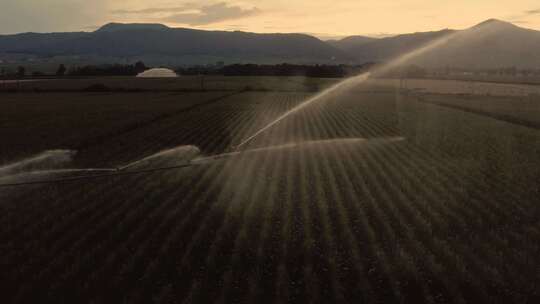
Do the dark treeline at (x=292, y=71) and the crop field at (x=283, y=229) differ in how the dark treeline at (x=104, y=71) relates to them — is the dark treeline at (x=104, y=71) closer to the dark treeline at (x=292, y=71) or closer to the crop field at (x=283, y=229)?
the dark treeline at (x=292, y=71)

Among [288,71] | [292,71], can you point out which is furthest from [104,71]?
[292,71]

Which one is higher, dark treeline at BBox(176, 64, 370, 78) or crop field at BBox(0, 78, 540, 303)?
dark treeline at BBox(176, 64, 370, 78)

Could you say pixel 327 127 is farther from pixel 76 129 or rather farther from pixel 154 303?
pixel 154 303

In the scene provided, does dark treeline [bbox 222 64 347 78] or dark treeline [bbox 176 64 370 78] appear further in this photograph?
dark treeline [bbox 222 64 347 78]

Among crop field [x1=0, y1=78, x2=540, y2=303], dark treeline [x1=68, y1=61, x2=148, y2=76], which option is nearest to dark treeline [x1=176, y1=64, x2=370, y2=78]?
dark treeline [x1=68, y1=61, x2=148, y2=76]

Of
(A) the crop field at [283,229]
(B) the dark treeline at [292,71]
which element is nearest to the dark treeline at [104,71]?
(B) the dark treeline at [292,71]

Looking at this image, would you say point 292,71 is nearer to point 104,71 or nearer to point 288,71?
point 288,71

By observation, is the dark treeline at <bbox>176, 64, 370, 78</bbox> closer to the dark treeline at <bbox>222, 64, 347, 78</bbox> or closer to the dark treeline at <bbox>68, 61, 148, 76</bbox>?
the dark treeline at <bbox>222, 64, 347, 78</bbox>

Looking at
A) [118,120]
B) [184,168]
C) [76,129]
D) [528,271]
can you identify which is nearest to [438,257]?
[528,271]
